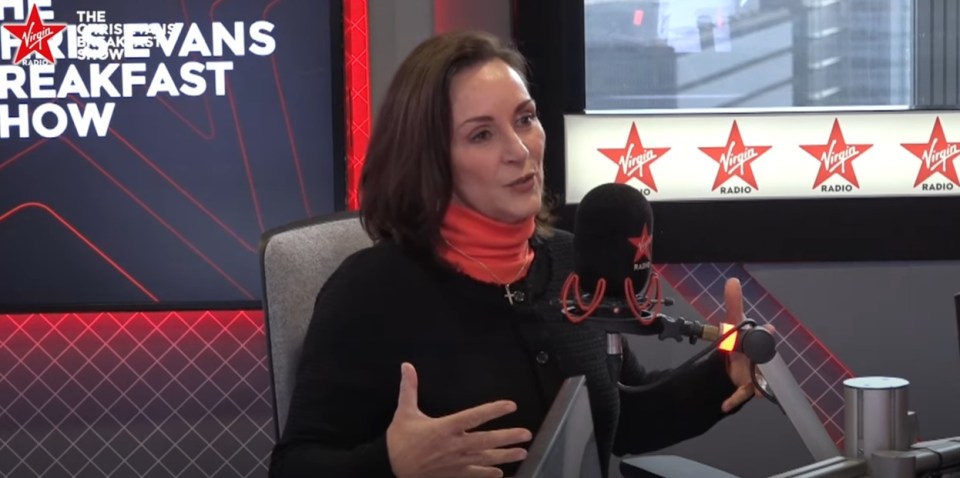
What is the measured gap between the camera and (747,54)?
11.1ft

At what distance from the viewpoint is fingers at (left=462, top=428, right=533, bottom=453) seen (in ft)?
4.76

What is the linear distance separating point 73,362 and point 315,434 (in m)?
1.88

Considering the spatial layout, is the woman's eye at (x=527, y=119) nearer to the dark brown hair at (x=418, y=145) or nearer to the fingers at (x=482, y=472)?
the dark brown hair at (x=418, y=145)

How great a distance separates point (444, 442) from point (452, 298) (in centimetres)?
44

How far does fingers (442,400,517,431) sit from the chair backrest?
19.1 inches

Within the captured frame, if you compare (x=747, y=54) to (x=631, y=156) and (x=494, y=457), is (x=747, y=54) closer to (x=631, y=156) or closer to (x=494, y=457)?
(x=631, y=156)

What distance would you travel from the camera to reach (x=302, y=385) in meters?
1.91

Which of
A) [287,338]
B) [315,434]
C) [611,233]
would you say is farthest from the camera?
[287,338]

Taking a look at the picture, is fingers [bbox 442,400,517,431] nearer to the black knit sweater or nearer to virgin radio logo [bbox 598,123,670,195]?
the black knit sweater

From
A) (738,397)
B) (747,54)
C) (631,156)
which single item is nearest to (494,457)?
(738,397)

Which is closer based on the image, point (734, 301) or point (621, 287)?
point (621, 287)

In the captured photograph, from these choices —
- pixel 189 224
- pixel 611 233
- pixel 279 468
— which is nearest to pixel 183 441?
pixel 189 224

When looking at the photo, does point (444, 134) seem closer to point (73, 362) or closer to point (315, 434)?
point (315, 434)

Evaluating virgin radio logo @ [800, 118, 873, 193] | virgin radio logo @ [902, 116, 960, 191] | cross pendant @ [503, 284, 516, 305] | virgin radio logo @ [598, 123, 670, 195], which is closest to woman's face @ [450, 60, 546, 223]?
cross pendant @ [503, 284, 516, 305]
